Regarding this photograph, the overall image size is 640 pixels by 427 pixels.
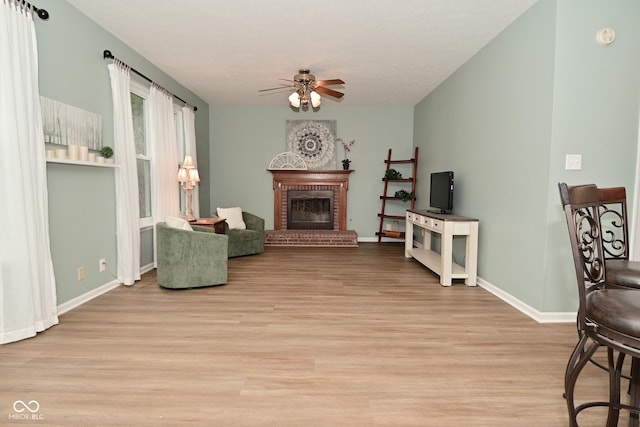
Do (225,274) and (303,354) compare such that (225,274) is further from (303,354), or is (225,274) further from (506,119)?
(506,119)

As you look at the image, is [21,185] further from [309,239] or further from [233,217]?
[309,239]

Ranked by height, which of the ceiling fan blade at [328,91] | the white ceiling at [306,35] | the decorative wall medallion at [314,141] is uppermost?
the white ceiling at [306,35]

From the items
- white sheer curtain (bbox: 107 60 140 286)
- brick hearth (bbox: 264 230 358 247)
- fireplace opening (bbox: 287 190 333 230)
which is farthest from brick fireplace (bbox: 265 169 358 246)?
white sheer curtain (bbox: 107 60 140 286)

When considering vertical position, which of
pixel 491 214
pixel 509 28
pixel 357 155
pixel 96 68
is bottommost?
pixel 491 214

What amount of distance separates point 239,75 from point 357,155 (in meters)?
2.98

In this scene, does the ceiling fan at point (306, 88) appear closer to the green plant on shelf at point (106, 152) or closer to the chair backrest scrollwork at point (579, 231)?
the green plant on shelf at point (106, 152)

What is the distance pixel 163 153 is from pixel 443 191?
384cm

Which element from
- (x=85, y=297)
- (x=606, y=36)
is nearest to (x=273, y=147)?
(x=85, y=297)

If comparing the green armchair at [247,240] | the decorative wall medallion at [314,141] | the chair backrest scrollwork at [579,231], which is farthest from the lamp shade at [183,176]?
the chair backrest scrollwork at [579,231]

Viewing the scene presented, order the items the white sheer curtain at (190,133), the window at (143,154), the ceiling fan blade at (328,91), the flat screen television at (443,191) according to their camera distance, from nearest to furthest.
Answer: the window at (143,154), the flat screen television at (443,191), the ceiling fan blade at (328,91), the white sheer curtain at (190,133)

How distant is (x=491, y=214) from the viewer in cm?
388

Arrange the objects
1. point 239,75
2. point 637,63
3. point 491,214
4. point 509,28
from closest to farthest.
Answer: point 637,63 < point 509,28 < point 491,214 < point 239,75

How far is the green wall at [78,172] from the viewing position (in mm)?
3020

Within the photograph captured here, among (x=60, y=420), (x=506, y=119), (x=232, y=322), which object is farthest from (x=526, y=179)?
(x=60, y=420)
